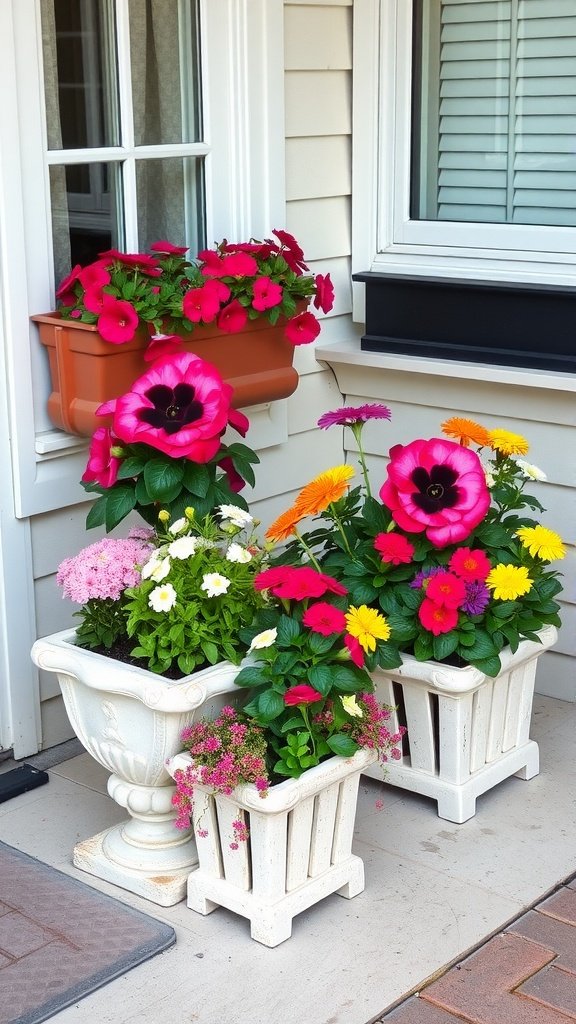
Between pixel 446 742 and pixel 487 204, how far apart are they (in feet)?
4.69

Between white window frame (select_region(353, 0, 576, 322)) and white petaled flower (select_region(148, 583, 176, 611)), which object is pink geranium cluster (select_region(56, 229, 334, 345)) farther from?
white petaled flower (select_region(148, 583, 176, 611))

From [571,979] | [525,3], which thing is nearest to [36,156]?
[525,3]

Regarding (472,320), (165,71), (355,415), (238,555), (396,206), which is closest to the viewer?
(238,555)

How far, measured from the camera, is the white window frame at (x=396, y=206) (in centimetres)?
314

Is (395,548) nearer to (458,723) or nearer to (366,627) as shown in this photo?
(366,627)

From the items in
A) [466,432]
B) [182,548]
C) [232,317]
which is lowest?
→ [182,548]

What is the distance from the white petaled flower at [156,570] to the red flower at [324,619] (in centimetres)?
27

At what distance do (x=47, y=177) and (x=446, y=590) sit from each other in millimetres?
1225

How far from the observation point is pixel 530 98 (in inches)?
123

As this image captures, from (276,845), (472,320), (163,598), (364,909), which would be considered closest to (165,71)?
(472,320)

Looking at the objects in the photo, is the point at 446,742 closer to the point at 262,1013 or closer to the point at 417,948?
the point at 417,948

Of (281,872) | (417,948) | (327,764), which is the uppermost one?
(327,764)

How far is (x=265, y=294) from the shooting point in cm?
284

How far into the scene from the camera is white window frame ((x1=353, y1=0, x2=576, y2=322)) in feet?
10.3
